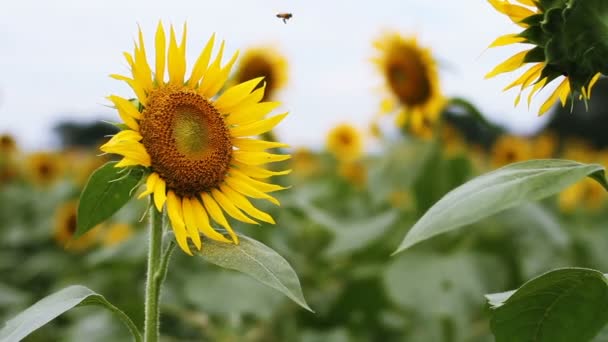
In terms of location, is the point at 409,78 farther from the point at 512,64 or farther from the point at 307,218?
the point at 512,64

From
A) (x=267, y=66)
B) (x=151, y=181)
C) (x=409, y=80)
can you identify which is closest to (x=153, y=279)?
(x=151, y=181)

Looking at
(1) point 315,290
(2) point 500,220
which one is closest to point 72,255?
(1) point 315,290

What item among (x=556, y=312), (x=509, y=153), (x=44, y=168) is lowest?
(x=44, y=168)

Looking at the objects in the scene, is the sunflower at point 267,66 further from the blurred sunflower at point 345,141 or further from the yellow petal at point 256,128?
the yellow petal at point 256,128

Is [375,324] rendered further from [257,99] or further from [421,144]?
[257,99]

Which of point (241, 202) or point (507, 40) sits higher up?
point (507, 40)

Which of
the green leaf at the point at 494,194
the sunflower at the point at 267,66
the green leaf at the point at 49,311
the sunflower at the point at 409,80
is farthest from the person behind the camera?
the sunflower at the point at 267,66

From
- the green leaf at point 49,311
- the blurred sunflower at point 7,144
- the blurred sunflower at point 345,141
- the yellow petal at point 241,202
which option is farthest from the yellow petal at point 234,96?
the blurred sunflower at point 7,144
